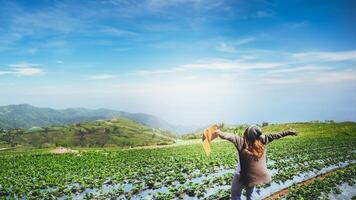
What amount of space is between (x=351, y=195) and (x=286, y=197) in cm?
443

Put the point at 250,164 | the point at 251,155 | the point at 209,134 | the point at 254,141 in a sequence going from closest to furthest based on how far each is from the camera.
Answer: the point at 209,134 → the point at 254,141 → the point at 251,155 → the point at 250,164

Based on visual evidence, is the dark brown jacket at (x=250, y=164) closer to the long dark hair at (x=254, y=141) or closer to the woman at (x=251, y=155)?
the woman at (x=251, y=155)

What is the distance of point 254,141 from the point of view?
1041 cm

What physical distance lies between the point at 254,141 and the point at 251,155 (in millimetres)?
482

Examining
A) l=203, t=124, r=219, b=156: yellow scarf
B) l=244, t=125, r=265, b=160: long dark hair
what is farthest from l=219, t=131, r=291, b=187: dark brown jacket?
l=203, t=124, r=219, b=156: yellow scarf

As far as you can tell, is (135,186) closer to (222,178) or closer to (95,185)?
(95,185)

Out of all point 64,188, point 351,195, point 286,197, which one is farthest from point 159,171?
point 351,195

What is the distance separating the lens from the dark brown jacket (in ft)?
34.7

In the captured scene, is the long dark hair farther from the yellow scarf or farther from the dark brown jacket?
the yellow scarf

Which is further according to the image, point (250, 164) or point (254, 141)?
point (250, 164)

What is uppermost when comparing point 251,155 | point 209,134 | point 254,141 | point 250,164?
point 209,134

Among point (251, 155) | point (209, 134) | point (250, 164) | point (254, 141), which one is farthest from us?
point (250, 164)

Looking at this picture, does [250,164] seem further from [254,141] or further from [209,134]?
[209,134]

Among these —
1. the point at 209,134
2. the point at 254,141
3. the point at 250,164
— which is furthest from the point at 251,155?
the point at 209,134
